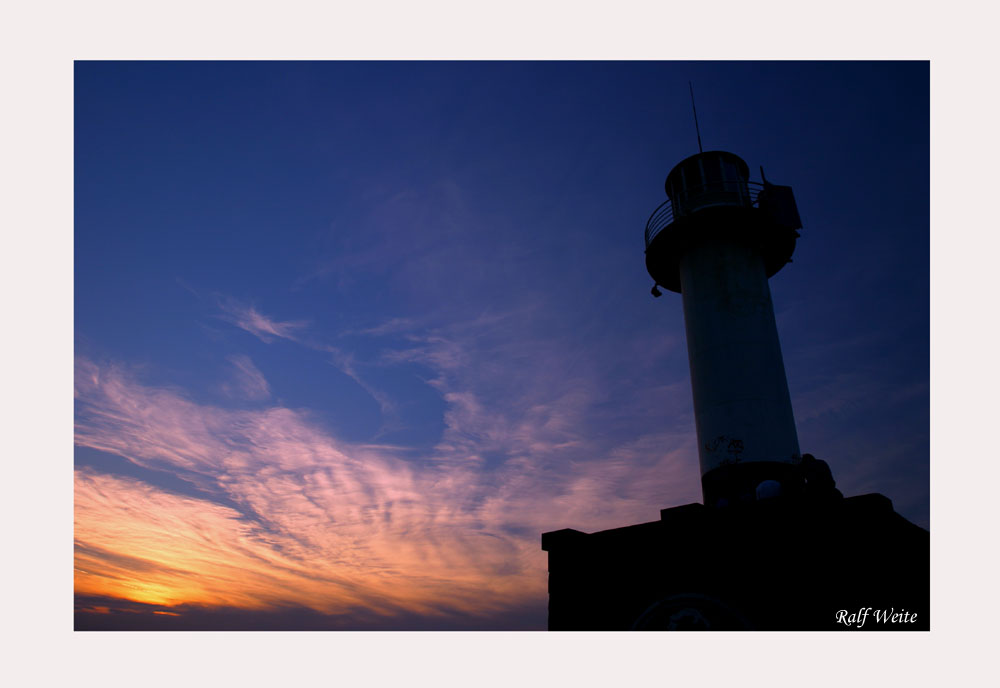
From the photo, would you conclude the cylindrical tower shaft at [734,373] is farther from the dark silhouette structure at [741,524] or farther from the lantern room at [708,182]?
the lantern room at [708,182]

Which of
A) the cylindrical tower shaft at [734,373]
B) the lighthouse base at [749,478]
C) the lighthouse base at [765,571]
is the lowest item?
the lighthouse base at [765,571]

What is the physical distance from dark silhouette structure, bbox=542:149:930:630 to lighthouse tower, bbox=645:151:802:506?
0.12 ft

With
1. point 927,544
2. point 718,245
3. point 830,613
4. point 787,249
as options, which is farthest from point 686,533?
point 787,249

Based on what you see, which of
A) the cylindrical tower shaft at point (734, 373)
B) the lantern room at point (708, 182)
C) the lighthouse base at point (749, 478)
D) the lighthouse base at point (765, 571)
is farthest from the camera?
the lantern room at point (708, 182)

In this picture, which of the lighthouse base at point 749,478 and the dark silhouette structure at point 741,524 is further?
the lighthouse base at point 749,478

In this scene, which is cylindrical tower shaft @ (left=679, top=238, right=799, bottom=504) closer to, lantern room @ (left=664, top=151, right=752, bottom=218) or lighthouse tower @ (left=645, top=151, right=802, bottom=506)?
lighthouse tower @ (left=645, top=151, right=802, bottom=506)

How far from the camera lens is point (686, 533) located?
10.1 metres

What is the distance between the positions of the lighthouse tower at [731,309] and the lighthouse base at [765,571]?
9.48 feet

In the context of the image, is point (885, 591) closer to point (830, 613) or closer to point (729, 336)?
point (830, 613)

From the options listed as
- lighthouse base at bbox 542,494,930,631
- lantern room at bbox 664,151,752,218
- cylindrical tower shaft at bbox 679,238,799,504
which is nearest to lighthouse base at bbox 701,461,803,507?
cylindrical tower shaft at bbox 679,238,799,504

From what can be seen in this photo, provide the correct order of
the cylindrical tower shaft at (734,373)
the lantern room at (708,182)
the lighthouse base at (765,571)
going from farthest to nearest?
the lantern room at (708,182) < the cylindrical tower shaft at (734,373) < the lighthouse base at (765,571)

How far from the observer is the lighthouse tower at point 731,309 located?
14.3 metres

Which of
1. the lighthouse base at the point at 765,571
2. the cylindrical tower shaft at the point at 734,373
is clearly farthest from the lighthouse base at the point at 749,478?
the lighthouse base at the point at 765,571

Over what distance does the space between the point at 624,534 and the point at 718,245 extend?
976cm
